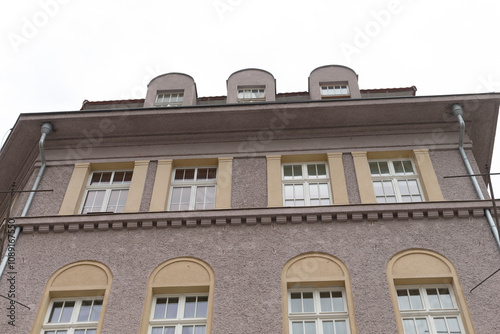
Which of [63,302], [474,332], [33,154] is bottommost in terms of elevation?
[474,332]

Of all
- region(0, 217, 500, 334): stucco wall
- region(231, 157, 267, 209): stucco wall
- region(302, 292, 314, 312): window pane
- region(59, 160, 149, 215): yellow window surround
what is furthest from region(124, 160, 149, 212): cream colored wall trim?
region(302, 292, 314, 312): window pane

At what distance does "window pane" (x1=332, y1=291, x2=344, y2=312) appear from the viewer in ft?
34.3

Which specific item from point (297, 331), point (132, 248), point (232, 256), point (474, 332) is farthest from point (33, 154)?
point (474, 332)

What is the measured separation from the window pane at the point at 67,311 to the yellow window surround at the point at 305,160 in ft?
15.3

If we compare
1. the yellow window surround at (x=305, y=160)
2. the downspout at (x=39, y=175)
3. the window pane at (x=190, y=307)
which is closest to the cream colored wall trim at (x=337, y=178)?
the yellow window surround at (x=305, y=160)

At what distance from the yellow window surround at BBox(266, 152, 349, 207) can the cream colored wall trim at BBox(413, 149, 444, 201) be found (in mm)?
1808

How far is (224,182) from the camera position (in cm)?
1310

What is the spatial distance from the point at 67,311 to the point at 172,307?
209cm

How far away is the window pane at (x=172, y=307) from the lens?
1063 cm

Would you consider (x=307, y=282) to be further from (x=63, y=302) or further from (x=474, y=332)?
(x=63, y=302)

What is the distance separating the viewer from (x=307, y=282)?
35.3 feet

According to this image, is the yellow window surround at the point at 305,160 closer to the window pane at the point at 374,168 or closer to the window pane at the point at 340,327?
the window pane at the point at 374,168

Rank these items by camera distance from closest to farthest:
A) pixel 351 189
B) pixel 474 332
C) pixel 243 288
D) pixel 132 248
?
pixel 474 332
pixel 243 288
pixel 132 248
pixel 351 189

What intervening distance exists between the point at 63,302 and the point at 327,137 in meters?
7.27
